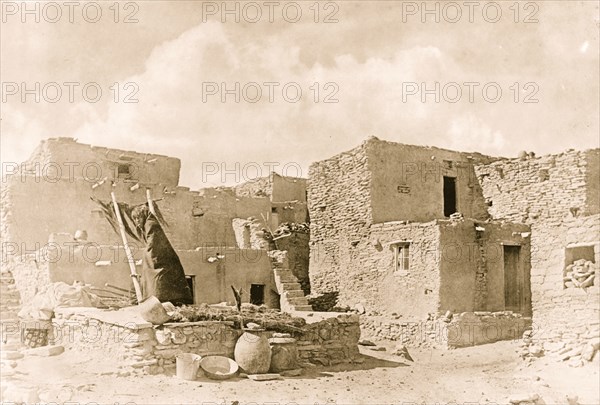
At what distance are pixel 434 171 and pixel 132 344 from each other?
13798 millimetres

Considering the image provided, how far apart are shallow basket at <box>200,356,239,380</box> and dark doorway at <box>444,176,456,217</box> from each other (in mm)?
12917

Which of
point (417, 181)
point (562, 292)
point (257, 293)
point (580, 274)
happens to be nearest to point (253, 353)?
point (562, 292)

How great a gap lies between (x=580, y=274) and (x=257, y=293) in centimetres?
1024

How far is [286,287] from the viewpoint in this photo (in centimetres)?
1891

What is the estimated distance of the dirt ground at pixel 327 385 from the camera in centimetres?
1033

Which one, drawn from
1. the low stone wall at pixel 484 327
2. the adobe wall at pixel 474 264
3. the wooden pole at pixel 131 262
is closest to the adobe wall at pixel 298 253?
the adobe wall at pixel 474 264

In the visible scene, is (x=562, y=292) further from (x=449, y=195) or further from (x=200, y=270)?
(x=449, y=195)

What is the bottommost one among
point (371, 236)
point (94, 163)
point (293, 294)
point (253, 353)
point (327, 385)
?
point (327, 385)

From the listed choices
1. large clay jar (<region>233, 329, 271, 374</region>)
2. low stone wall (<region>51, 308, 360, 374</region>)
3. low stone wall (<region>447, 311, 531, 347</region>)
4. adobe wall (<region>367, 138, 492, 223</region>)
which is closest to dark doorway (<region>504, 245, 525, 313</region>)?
low stone wall (<region>447, 311, 531, 347</region>)

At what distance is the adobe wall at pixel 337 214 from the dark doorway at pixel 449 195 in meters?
3.82

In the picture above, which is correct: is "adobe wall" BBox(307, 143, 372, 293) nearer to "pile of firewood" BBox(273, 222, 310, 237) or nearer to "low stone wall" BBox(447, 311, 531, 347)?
"pile of firewood" BBox(273, 222, 310, 237)

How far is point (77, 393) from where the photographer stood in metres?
10.1

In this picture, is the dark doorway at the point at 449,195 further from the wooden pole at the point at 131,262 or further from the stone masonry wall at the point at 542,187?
the wooden pole at the point at 131,262

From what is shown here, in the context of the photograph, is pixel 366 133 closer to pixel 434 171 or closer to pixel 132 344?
pixel 434 171
